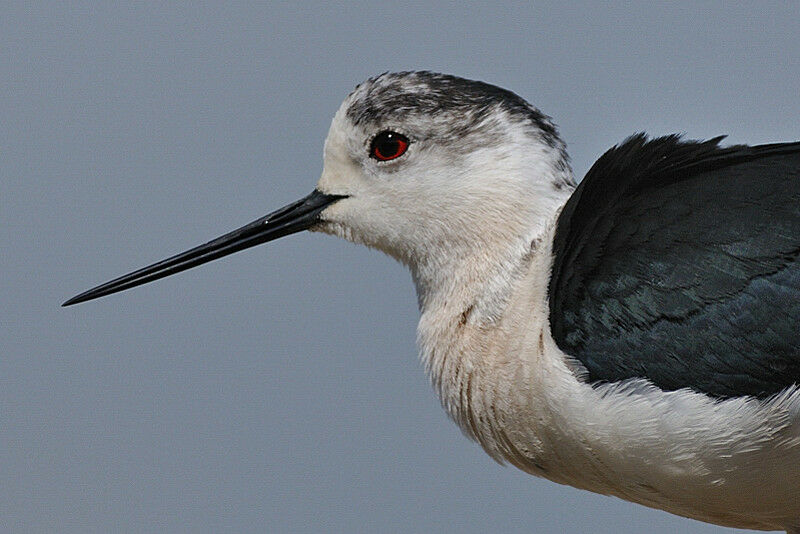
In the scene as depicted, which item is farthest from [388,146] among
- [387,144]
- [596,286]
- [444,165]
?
[596,286]

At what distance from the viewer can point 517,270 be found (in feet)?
16.6

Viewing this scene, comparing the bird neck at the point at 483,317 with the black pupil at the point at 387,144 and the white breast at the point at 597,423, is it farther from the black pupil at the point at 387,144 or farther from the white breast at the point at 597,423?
the black pupil at the point at 387,144

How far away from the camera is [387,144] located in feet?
17.4

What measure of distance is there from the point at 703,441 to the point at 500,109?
1.36m

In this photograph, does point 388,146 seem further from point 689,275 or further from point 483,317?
point 689,275

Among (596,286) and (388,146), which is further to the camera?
(388,146)

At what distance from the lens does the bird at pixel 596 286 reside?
14.8 feet

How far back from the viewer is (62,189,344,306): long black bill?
5.51 m

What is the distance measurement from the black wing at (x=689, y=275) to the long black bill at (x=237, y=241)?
1083mm

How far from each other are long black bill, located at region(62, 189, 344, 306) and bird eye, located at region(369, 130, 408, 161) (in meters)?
0.23

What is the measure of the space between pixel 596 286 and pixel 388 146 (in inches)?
39.9

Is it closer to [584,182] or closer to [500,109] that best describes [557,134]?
[500,109]

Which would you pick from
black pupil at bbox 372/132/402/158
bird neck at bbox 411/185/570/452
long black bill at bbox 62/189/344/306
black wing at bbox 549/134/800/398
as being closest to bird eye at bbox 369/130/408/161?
black pupil at bbox 372/132/402/158

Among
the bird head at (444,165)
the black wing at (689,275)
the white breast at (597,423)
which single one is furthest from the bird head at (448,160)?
the black wing at (689,275)
